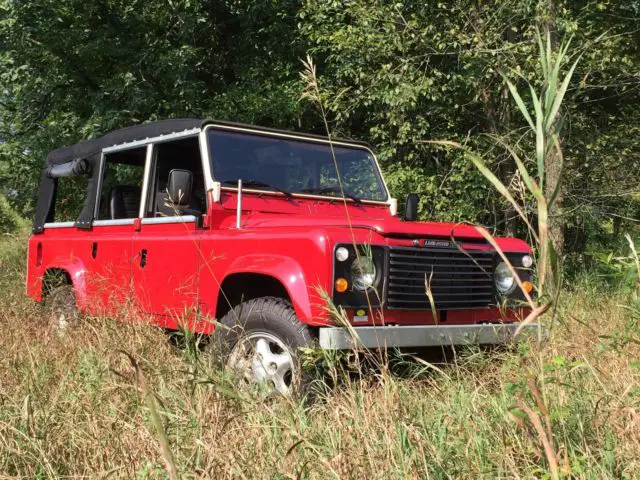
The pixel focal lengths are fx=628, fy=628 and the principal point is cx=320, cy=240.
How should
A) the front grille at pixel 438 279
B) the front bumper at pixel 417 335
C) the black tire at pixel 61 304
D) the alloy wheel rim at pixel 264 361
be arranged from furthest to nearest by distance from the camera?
the black tire at pixel 61 304 → the front grille at pixel 438 279 → the alloy wheel rim at pixel 264 361 → the front bumper at pixel 417 335

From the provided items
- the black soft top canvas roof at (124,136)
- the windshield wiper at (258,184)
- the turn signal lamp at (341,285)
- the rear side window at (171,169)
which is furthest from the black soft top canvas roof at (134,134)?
the turn signal lamp at (341,285)

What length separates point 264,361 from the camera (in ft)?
11.7

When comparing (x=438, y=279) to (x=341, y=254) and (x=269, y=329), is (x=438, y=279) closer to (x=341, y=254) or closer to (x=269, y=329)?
(x=341, y=254)

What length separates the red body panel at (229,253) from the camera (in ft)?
11.2

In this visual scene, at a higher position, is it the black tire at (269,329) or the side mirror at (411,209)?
the side mirror at (411,209)

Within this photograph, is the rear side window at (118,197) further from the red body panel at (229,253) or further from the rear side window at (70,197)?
the rear side window at (70,197)

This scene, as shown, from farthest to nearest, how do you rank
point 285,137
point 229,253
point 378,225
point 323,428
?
point 285,137
point 229,253
point 378,225
point 323,428

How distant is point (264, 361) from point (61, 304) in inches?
117

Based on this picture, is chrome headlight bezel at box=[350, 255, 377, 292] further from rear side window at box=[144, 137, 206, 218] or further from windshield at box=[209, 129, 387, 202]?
rear side window at box=[144, 137, 206, 218]

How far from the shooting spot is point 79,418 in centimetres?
280

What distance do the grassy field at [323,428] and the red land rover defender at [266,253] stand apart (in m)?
0.37

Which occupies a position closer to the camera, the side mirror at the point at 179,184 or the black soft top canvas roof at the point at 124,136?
the side mirror at the point at 179,184

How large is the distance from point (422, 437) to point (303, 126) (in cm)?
1072

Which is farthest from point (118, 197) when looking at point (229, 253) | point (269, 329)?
point (269, 329)
